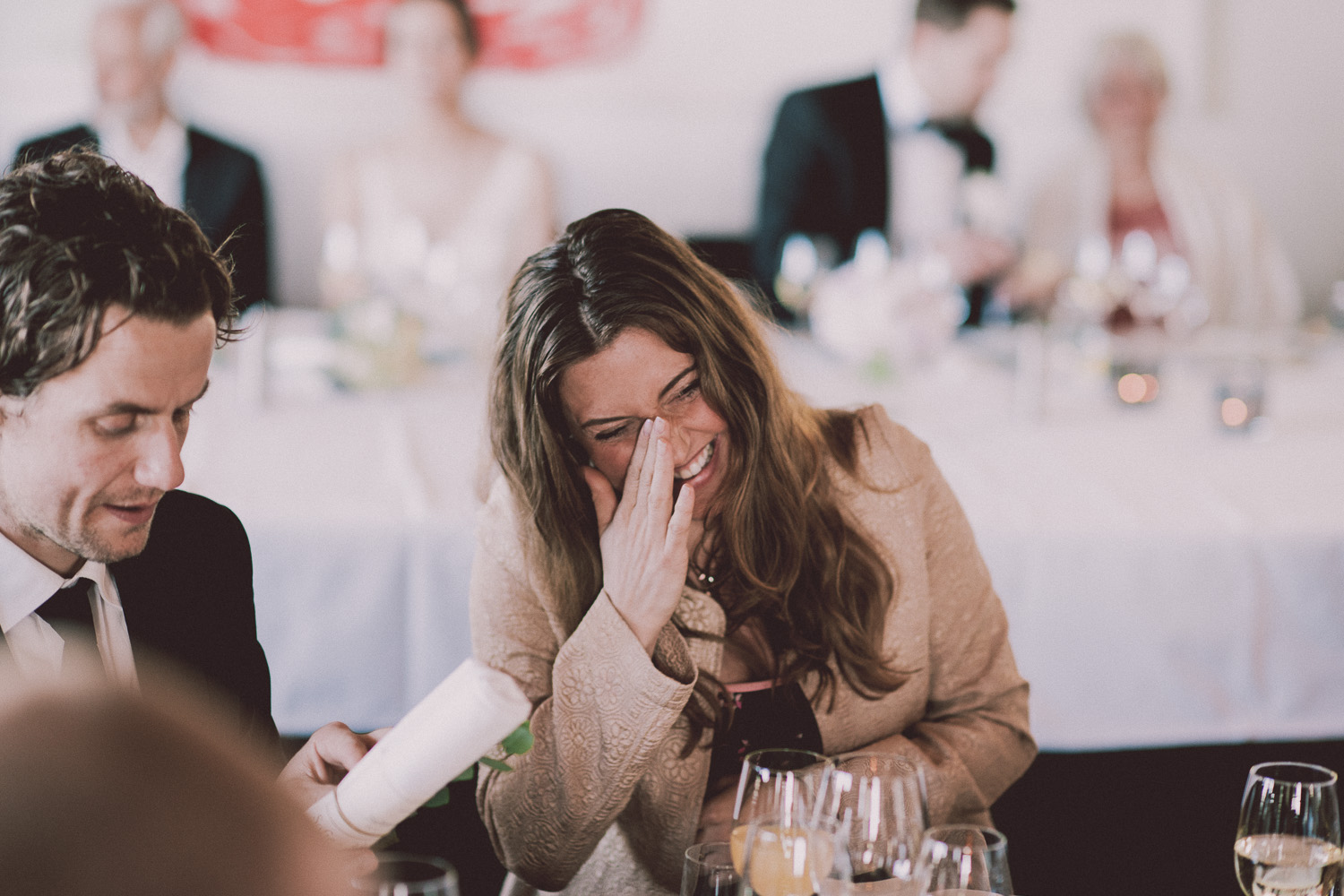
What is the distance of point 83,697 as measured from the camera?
38cm

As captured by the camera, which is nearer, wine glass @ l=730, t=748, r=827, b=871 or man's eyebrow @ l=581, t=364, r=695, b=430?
wine glass @ l=730, t=748, r=827, b=871

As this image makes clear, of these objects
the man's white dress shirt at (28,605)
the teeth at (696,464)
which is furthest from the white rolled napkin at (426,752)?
the teeth at (696,464)

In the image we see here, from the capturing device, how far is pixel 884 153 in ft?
14.6

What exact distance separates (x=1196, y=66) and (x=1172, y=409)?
3383 mm

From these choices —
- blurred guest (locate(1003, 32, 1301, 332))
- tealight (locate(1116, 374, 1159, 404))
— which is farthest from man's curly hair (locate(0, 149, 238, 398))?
blurred guest (locate(1003, 32, 1301, 332))

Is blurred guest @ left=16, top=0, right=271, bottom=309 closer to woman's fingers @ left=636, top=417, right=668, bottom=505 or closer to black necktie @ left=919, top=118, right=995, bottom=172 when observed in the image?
black necktie @ left=919, top=118, right=995, bottom=172

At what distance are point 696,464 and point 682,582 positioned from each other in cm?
16

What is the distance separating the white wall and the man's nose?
4.36 m

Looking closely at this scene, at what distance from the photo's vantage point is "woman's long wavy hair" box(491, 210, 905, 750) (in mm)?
1401

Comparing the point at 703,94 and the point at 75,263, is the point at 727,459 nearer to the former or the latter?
the point at 75,263

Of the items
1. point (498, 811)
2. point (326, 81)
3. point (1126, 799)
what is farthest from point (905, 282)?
point (326, 81)

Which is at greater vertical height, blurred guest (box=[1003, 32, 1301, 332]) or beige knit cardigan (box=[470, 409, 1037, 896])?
blurred guest (box=[1003, 32, 1301, 332])

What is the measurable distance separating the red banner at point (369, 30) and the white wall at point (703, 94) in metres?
0.06

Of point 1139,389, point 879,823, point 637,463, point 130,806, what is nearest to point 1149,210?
point 1139,389
